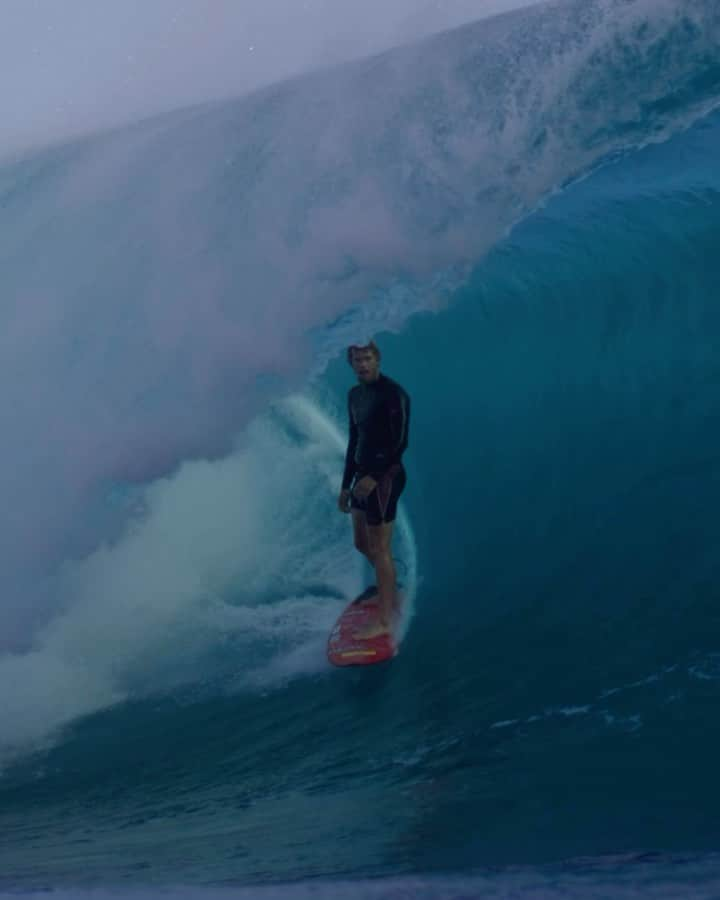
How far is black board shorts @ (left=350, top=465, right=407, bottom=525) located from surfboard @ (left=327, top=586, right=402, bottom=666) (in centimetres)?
56

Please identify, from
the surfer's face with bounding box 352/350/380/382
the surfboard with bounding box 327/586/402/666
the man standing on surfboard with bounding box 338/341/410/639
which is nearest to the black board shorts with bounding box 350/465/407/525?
the man standing on surfboard with bounding box 338/341/410/639

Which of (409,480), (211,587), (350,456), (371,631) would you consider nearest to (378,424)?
(350,456)

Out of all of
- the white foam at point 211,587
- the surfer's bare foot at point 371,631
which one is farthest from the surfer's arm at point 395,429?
the white foam at point 211,587

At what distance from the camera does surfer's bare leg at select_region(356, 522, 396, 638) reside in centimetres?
469

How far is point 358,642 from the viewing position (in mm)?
4707

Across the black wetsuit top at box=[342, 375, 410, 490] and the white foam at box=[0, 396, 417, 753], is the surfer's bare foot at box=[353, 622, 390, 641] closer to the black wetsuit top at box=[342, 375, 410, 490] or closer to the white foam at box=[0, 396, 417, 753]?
the white foam at box=[0, 396, 417, 753]

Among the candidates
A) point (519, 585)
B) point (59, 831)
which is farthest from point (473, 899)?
point (519, 585)

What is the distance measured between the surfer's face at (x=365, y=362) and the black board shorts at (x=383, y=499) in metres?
0.44

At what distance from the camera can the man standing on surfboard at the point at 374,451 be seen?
14.4ft

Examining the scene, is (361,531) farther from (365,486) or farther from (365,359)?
(365,359)

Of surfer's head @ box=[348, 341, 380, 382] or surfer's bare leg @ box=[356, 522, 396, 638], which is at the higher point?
surfer's head @ box=[348, 341, 380, 382]

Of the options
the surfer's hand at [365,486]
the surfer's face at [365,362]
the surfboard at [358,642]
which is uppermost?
the surfer's face at [365,362]

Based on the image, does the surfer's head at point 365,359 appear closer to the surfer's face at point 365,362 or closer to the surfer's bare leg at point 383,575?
the surfer's face at point 365,362

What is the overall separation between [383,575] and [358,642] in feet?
1.13
